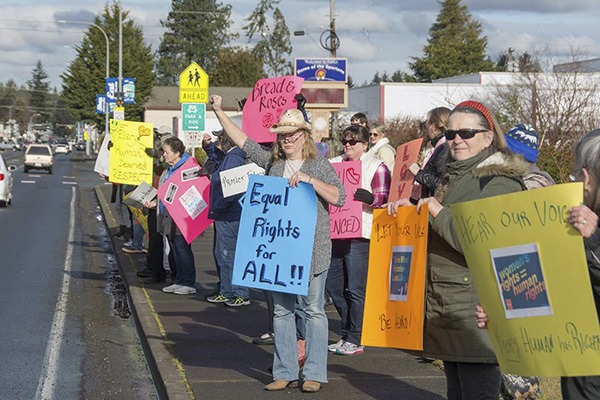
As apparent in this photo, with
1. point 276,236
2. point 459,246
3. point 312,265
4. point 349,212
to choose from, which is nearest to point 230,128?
point 276,236

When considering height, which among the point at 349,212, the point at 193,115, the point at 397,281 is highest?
the point at 193,115

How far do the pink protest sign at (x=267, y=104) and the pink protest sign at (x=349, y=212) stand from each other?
708 mm

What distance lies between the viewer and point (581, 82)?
28.1 m

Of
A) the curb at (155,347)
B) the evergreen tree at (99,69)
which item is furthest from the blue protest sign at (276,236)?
the evergreen tree at (99,69)

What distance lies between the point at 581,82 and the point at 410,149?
21743 millimetres

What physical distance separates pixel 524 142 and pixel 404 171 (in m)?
0.87

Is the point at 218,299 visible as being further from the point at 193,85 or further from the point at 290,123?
the point at 193,85

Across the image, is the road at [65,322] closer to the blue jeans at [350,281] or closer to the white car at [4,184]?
the blue jeans at [350,281]

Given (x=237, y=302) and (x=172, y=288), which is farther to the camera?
(x=172, y=288)

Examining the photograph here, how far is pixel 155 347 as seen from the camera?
9.20 meters

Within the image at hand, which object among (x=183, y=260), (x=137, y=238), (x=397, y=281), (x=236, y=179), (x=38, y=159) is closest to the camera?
(x=397, y=281)

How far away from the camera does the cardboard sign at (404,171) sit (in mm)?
7426

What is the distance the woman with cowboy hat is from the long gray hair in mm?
3023

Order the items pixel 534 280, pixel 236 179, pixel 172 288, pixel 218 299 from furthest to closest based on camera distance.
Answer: pixel 172 288, pixel 218 299, pixel 236 179, pixel 534 280
